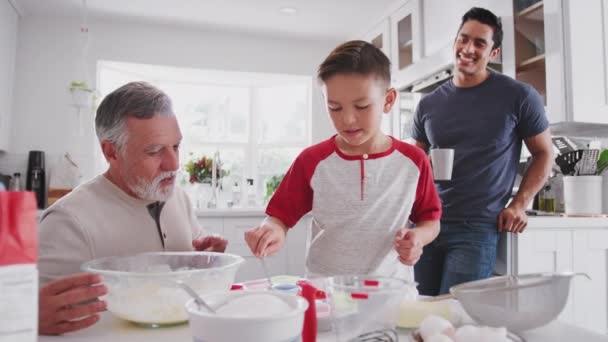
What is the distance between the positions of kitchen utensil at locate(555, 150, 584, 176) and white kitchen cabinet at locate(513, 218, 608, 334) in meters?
0.31

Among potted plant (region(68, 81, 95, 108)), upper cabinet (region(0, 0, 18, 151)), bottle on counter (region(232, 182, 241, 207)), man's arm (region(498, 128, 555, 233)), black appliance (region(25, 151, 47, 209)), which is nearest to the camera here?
man's arm (region(498, 128, 555, 233))

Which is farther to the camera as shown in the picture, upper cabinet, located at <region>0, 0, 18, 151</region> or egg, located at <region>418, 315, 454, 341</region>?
upper cabinet, located at <region>0, 0, 18, 151</region>

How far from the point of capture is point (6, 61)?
3.57 m

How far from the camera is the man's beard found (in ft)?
3.76

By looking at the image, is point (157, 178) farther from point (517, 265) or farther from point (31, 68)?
point (31, 68)

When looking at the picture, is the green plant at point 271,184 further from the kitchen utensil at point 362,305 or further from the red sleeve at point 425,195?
the kitchen utensil at point 362,305

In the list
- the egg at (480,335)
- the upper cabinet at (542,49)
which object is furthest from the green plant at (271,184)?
the egg at (480,335)

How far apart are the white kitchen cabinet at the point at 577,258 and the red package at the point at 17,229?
186 centimetres

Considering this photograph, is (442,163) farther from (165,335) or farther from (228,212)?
(228,212)

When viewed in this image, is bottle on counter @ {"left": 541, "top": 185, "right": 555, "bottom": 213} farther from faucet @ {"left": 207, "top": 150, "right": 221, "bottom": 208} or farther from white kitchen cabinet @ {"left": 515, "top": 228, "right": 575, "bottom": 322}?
faucet @ {"left": 207, "top": 150, "right": 221, "bottom": 208}

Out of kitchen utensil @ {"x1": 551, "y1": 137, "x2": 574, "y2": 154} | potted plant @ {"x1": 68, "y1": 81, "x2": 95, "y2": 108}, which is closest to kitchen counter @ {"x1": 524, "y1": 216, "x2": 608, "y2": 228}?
kitchen utensil @ {"x1": 551, "y1": 137, "x2": 574, "y2": 154}

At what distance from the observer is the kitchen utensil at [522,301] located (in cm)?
71

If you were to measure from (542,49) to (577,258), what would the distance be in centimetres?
111

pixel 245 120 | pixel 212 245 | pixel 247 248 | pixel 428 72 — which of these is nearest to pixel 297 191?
pixel 212 245
